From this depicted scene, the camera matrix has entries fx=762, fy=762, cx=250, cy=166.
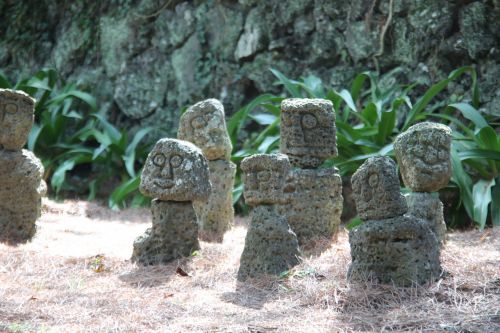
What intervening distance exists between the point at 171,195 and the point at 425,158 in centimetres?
188

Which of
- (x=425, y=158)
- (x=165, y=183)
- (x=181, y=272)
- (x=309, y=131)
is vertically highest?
(x=309, y=131)

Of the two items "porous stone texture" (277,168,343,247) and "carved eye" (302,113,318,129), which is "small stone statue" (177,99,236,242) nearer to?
"porous stone texture" (277,168,343,247)

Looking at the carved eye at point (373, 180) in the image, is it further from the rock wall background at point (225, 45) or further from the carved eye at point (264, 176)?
the rock wall background at point (225, 45)

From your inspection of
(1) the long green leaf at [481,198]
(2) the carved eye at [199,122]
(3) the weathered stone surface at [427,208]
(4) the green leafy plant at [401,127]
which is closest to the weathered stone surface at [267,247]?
(3) the weathered stone surface at [427,208]

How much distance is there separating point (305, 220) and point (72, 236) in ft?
7.39

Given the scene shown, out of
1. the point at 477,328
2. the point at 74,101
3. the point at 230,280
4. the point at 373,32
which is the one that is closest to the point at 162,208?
the point at 230,280

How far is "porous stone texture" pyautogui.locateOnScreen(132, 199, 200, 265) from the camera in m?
5.78

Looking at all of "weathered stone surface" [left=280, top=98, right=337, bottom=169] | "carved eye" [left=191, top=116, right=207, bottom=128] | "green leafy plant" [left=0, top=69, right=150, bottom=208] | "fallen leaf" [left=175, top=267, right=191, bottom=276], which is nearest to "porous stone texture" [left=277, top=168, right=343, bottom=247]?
"weathered stone surface" [left=280, top=98, right=337, bottom=169]

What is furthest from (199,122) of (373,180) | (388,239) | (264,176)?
(388,239)

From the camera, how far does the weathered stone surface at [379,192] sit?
4.62m

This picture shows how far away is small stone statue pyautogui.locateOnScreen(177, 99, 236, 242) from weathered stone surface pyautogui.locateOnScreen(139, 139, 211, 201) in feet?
3.58

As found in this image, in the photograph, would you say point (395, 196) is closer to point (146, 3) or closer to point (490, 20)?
point (490, 20)

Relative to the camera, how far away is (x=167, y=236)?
5781 millimetres

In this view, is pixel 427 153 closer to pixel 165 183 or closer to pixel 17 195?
pixel 165 183
